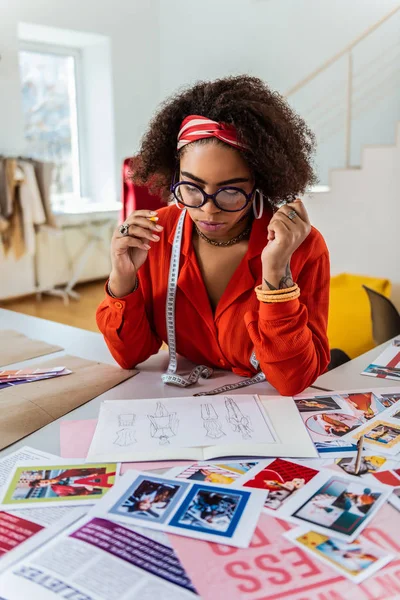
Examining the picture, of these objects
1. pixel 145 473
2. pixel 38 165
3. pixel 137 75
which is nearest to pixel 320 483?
pixel 145 473

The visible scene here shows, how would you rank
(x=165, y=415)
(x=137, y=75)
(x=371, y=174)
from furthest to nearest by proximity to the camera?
(x=137, y=75) → (x=371, y=174) → (x=165, y=415)

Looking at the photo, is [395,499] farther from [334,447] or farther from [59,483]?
[59,483]

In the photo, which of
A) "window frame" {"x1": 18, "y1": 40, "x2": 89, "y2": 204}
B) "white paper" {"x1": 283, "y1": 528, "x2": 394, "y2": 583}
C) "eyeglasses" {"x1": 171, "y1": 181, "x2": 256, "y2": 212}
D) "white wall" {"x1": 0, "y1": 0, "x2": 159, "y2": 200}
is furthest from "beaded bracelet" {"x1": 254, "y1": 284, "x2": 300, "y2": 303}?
"window frame" {"x1": 18, "y1": 40, "x2": 89, "y2": 204}

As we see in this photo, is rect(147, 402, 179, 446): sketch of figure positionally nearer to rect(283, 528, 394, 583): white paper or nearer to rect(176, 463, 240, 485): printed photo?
rect(176, 463, 240, 485): printed photo

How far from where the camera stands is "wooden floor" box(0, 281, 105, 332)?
4727 mm

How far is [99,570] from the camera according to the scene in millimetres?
737

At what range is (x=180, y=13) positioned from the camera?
6176 mm

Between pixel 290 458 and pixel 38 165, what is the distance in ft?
14.2

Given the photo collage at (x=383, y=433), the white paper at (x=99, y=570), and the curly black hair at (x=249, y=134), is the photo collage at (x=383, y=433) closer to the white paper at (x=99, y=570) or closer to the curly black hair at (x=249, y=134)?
the white paper at (x=99, y=570)

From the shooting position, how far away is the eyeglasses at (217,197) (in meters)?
1.27

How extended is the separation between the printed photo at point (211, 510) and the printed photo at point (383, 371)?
67 cm

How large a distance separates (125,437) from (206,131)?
2.26ft

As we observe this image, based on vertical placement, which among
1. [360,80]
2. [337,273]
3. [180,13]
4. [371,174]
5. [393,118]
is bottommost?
[337,273]

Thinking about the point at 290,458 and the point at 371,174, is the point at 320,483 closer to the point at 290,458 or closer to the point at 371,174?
the point at 290,458
